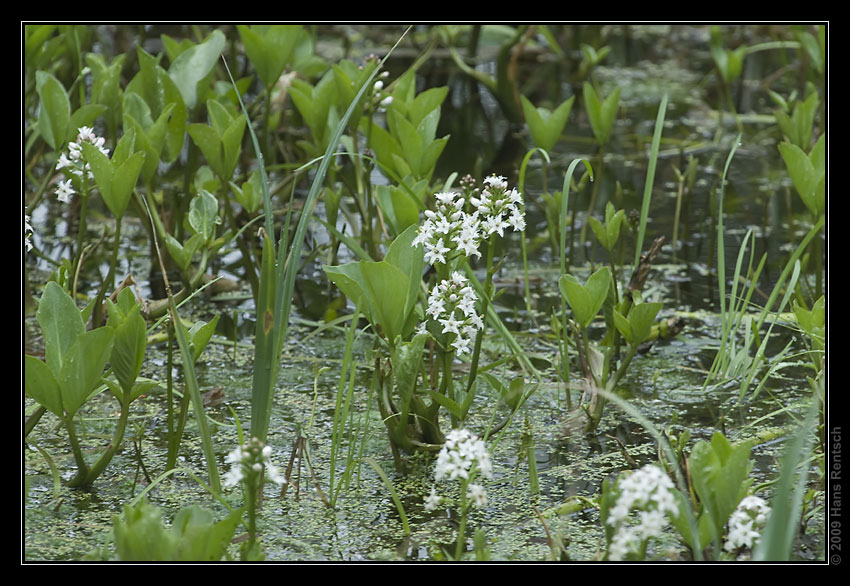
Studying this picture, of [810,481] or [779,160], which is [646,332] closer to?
[810,481]

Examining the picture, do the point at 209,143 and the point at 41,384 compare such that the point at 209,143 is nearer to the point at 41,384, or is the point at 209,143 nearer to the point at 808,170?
the point at 41,384

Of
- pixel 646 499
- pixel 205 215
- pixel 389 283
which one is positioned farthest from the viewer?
pixel 205 215

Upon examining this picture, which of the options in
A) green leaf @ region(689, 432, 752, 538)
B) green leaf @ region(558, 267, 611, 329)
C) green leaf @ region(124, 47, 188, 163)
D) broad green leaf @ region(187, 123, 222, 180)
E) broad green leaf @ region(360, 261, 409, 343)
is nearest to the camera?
green leaf @ region(689, 432, 752, 538)

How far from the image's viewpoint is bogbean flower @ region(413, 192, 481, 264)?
1574 mm

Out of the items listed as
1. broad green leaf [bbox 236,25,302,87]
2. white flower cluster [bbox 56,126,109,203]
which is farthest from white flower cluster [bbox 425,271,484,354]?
broad green leaf [bbox 236,25,302,87]

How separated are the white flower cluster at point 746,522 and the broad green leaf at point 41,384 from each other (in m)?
0.95

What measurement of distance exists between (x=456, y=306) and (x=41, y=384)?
2.02 feet

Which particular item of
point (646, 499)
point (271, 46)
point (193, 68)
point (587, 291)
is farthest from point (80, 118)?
point (646, 499)

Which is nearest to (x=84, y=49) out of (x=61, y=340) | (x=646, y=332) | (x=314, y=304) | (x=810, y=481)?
(x=314, y=304)

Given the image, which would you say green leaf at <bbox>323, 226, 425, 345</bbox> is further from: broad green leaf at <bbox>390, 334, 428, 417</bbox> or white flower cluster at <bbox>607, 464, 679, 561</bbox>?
white flower cluster at <bbox>607, 464, 679, 561</bbox>

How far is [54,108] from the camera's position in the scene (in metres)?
2.15

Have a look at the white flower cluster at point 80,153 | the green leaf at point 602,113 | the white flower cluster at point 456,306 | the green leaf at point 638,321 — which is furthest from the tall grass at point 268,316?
the green leaf at point 602,113

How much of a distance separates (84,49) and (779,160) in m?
2.40
